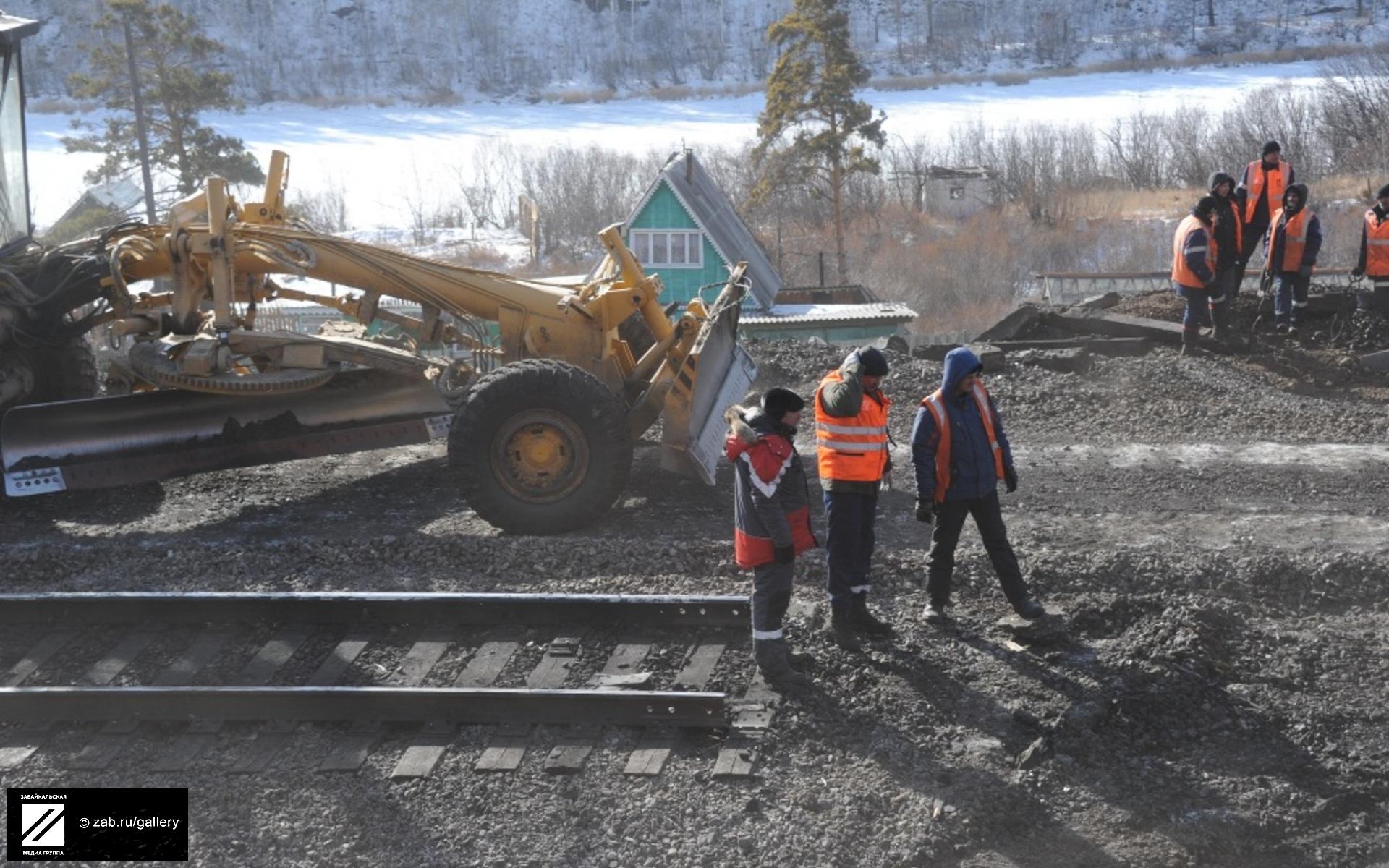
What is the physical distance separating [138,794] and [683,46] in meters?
80.0

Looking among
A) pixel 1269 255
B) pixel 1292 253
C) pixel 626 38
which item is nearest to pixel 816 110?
pixel 1269 255

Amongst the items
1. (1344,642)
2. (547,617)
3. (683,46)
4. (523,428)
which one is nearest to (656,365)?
(523,428)

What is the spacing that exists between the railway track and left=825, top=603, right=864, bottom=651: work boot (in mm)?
457

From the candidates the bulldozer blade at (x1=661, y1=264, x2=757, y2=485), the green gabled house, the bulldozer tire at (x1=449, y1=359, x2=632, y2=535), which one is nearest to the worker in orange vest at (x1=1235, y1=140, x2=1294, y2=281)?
the bulldozer blade at (x1=661, y1=264, x2=757, y2=485)

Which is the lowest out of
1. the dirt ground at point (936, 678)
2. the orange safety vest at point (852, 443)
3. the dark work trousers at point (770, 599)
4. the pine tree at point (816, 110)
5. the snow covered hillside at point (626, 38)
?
the dirt ground at point (936, 678)

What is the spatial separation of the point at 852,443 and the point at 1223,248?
819 centimetres

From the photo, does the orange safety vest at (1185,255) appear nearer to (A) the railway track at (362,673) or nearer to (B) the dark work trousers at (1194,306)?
(B) the dark work trousers at (1194,306)

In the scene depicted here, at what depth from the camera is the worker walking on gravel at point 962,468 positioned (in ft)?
24.4

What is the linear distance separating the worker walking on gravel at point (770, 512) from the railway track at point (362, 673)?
0.31 metres

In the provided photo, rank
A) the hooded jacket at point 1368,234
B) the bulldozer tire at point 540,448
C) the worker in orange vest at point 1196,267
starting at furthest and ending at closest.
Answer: the hooded jacket at point 1368,234
the worker in orange vest at point 1196,267
the bulldozer tire at point 540,448

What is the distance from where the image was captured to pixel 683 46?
82812 millimetres

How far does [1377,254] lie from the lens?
46.3ft

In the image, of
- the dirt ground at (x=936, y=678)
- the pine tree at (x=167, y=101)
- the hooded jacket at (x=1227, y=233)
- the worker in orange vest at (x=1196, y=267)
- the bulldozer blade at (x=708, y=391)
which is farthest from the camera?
the pine tree at (x=167, y=101)

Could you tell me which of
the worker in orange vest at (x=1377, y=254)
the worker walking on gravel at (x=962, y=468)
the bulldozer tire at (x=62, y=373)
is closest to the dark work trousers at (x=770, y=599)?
the worker walking on gravel at (x=962, y=468)
